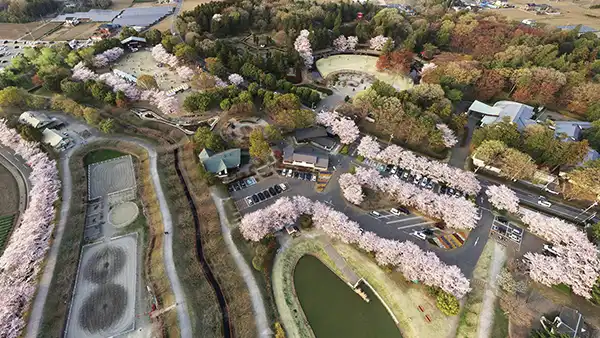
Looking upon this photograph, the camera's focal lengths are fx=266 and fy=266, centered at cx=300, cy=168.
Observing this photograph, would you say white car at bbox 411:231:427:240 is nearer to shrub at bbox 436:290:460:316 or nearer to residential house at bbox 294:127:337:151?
shrub at bbox 436:290:460:316

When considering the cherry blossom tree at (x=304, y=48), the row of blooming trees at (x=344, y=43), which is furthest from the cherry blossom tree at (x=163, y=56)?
the row of blooming trees at (x=344, y=43)

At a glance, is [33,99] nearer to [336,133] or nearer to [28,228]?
[28,228]

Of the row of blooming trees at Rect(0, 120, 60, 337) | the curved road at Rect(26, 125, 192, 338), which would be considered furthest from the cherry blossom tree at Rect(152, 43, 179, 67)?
the row of blooming trees at Rect(0, 120, 60, 337)

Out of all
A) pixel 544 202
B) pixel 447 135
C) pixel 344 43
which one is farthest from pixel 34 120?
pixel 544 202

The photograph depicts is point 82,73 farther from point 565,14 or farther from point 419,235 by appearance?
point 565,14

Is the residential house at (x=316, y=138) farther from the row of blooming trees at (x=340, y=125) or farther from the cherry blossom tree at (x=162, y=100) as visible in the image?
the cherry blossom tree at (x=162, y=100)

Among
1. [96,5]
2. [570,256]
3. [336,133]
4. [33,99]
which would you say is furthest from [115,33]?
[570,256]
